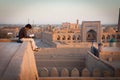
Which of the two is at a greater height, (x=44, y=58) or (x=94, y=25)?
(x=94, y=25)

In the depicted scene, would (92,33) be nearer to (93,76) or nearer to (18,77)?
(93,76)

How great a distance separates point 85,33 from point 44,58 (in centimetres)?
875

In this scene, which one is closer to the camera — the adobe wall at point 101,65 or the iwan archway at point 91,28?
the adobe wall at point 101,65

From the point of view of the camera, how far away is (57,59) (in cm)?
1013

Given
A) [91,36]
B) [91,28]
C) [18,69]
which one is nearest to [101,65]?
[18,69]

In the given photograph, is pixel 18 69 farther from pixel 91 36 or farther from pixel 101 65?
pixel 91 36

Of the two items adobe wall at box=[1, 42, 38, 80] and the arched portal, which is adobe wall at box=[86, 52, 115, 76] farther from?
the arched portal

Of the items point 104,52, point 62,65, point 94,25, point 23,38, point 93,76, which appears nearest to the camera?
point 23,38

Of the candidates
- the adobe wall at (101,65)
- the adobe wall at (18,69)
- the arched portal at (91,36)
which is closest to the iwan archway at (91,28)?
the arched portal at (91,36)

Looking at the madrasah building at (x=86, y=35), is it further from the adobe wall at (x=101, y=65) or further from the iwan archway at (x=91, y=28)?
the adobe wall at (x=101, y=65)

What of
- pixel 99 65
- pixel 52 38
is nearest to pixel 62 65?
pixel 99 65

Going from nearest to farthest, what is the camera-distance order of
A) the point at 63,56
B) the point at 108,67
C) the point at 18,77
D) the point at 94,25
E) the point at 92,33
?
the point at 18,77
the point at 108,67
the point at 63,56
the point at 94,25
the point at 92,33

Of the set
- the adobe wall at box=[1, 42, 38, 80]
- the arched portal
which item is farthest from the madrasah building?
the adobe wall at box=[1, 42, 38, 80]

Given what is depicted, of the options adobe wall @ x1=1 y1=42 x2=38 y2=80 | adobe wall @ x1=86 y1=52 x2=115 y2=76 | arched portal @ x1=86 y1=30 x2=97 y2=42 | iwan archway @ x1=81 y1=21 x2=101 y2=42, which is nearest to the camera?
adobe wall @ x1=1 y1=42 x2=38 y2=80
